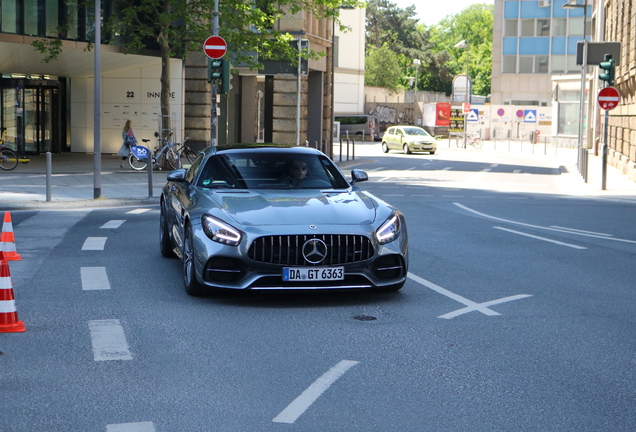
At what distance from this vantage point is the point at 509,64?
3216 inches

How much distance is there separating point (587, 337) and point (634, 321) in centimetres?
88

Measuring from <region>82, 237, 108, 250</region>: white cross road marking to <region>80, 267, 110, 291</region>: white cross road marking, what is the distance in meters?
1.84

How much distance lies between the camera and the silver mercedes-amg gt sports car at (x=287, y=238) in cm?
791

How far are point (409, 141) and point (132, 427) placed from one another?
47110 millimetres

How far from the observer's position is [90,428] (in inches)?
188

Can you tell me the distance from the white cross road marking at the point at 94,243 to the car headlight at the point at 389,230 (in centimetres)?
501

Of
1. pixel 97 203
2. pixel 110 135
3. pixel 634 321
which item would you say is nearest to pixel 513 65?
pixel 110 135

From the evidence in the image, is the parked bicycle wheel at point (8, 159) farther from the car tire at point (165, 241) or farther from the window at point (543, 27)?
the window at point (543, 27)

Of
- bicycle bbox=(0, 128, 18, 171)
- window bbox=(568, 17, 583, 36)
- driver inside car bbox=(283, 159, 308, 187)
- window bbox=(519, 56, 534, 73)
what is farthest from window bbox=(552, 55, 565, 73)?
driver inside car bbox=(283, 159, 308, 187)

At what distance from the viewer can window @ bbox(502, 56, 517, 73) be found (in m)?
81.4

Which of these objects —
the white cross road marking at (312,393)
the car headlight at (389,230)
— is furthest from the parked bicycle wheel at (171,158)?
the white cross road marking at (312,393)

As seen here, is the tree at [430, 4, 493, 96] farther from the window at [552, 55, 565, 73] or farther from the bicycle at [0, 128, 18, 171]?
the bicycle at [0, 128, 18, 171]

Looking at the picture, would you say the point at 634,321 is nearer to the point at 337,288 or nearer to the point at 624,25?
the point at 337,288

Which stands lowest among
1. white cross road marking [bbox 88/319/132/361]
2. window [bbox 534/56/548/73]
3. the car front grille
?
white cross road marking [bbox 88/319/132/361]
